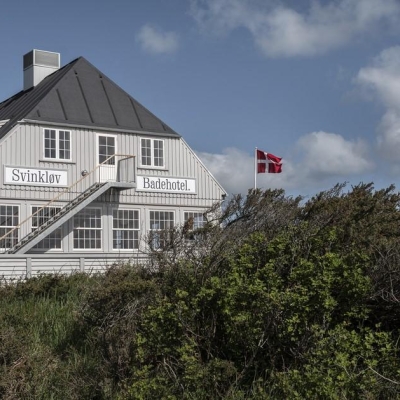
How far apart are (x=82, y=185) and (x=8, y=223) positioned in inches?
135

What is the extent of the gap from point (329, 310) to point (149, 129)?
25.1 meters

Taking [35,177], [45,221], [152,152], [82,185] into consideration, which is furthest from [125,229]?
[35,177]

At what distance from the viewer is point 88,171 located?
31172 mm

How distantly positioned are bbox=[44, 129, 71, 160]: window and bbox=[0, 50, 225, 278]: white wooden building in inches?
1.6

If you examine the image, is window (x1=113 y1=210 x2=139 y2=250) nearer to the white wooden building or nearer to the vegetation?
the white wooden building

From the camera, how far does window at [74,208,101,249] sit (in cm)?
3042

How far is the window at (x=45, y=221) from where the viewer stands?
2941cm

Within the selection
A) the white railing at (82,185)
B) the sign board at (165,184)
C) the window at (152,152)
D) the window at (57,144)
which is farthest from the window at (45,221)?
the window at (152,152)

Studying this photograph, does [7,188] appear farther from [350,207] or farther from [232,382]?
[232,382]

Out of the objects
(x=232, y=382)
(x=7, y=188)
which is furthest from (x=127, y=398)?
(x=7, y=188)

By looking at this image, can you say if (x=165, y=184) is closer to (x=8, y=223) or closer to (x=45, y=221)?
(x=45, y=221)

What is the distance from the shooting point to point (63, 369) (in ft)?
33.4

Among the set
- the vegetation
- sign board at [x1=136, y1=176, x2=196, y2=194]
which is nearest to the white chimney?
→ sign board at [x1=136, y1=176, x2=196, y2=194]

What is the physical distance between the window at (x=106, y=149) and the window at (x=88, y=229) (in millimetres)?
2172
